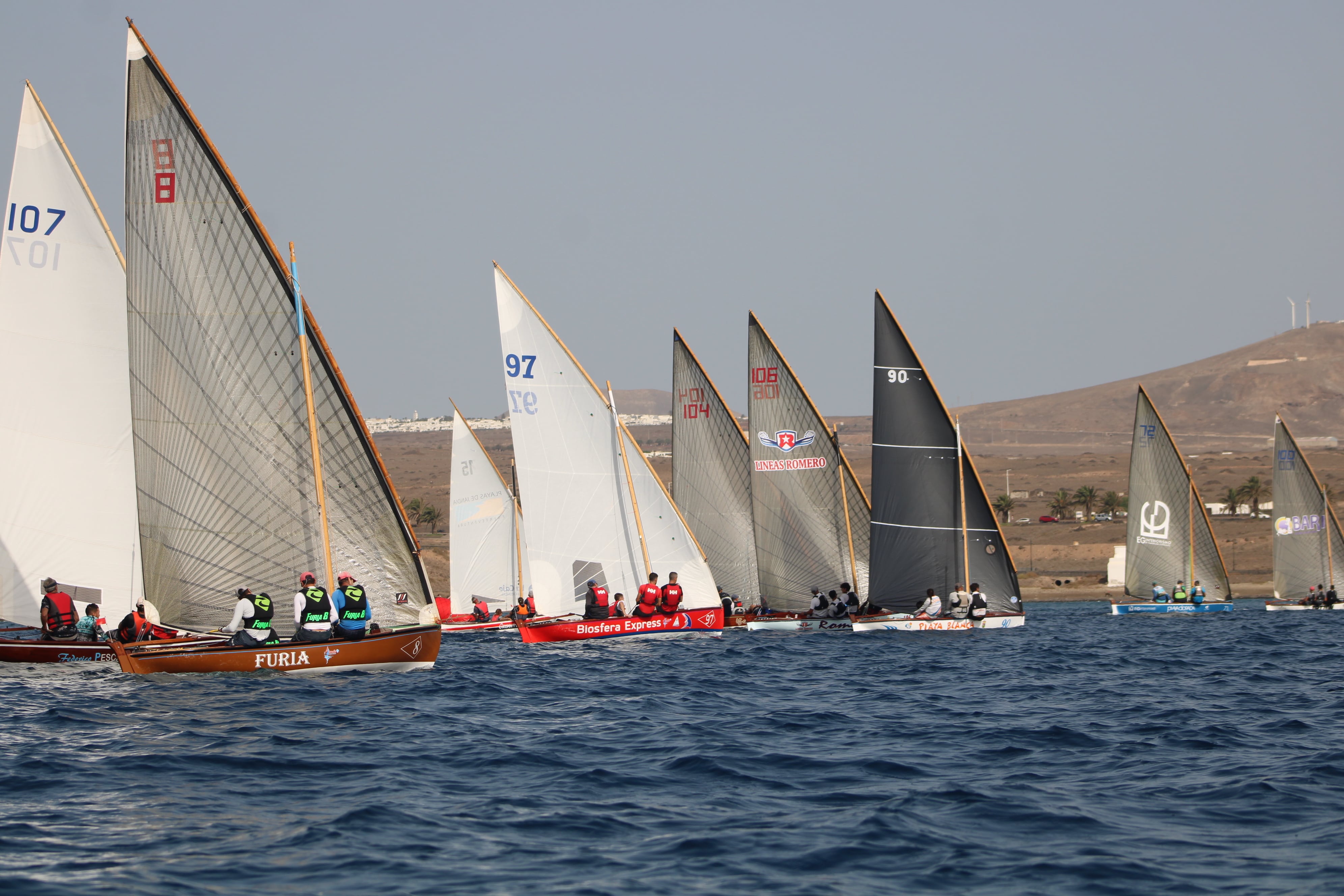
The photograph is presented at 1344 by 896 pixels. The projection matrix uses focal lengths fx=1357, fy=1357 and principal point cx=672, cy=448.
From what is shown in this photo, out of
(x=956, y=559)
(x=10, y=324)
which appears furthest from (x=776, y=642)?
(x=10, y=324)

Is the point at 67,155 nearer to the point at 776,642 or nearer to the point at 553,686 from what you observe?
the point at 553,686

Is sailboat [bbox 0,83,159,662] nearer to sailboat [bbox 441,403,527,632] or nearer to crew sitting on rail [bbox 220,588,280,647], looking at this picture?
crew sitting on rail [bbox 220,588,280,647]

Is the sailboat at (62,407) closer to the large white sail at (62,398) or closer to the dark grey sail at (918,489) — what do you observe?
the large white sail at (62,398)

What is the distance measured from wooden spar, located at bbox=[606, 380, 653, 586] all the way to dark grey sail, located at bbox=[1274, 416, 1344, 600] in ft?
123

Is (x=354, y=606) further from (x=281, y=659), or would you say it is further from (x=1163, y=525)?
(x=1163, y=525)

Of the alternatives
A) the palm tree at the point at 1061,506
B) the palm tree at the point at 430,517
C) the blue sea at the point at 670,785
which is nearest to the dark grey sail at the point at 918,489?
the blue sea at the point at 670,785

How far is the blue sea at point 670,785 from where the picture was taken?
10.9 metres

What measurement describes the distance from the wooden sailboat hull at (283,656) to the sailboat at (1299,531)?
5271cm

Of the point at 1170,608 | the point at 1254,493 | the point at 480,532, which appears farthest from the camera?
the point at 1254,493

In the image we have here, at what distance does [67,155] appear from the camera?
26.8 meters

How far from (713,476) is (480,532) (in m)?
13.5

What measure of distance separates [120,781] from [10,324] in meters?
15.7

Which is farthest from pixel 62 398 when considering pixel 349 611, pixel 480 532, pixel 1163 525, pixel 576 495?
pixel 1163 525

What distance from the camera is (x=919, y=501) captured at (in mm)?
43625
